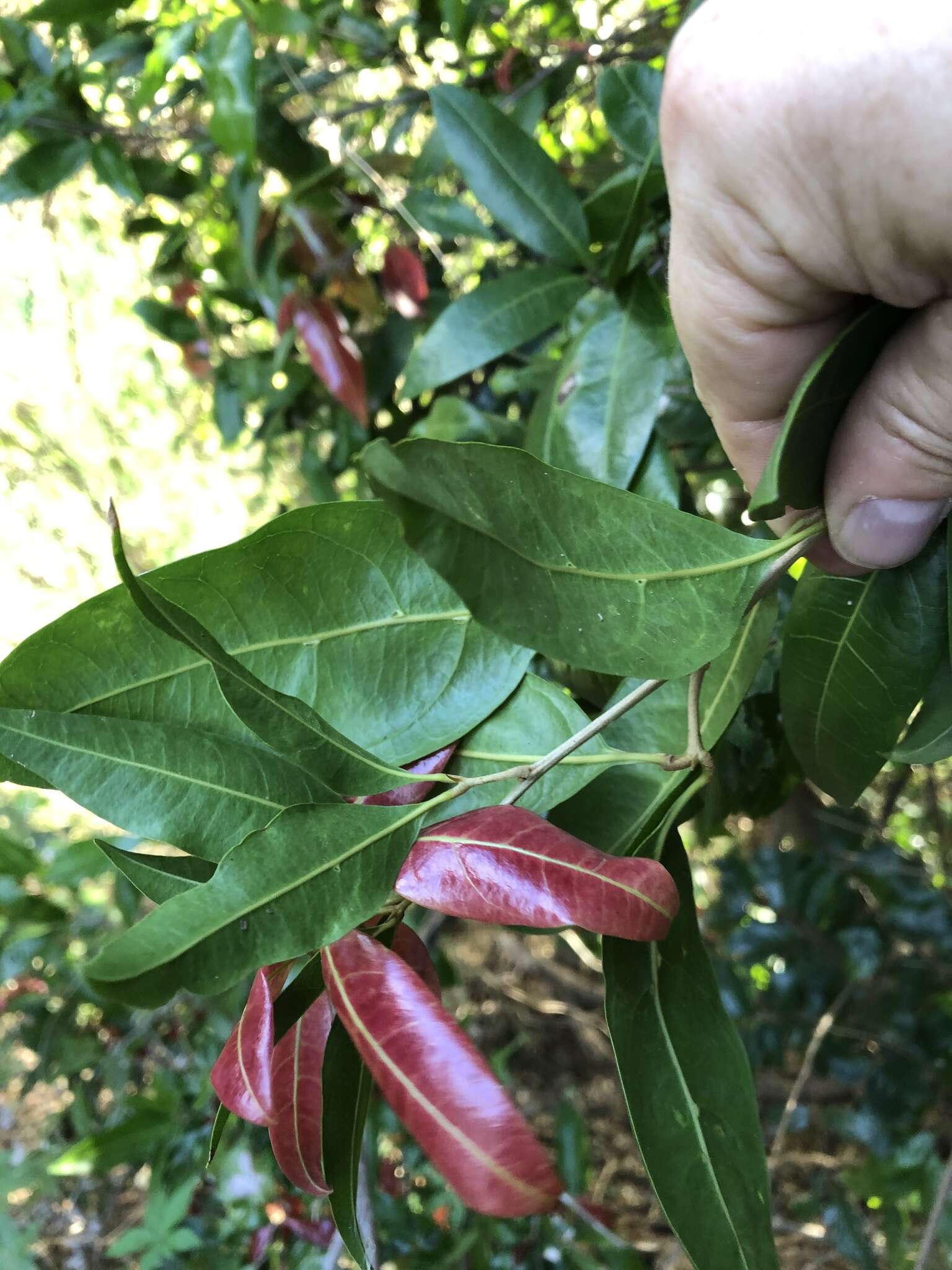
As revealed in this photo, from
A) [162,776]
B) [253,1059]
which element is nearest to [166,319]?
[162,776]

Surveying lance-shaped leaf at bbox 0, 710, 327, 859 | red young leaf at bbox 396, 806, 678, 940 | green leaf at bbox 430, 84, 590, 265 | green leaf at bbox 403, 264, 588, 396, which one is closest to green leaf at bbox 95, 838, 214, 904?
lance-shaped leaf at bbox 0, 710, 327, 859

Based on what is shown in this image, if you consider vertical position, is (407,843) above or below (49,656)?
below

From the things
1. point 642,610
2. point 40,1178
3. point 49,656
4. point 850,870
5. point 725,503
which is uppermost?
point 49,656

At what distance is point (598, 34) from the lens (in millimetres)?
1338

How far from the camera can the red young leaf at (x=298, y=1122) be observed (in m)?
0.40

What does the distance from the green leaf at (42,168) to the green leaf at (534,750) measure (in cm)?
102

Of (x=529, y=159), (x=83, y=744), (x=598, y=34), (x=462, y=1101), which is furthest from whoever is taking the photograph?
(x=598, y=34)

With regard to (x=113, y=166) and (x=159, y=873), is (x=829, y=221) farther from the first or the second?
(x=113, y=166)

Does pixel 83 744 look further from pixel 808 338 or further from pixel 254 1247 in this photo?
pixel 254 1247

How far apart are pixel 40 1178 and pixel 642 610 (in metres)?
1.93

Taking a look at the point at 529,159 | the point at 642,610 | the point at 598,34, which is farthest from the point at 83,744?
the point at 598,34

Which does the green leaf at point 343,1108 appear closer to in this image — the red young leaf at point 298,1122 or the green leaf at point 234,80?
the red young leaf at point 298,1122

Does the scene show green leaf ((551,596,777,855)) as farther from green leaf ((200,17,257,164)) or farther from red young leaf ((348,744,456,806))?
green leaf ((200,17,257,164))

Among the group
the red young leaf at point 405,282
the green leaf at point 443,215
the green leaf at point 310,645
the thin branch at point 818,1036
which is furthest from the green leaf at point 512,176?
the thin branch at point 818,1036
